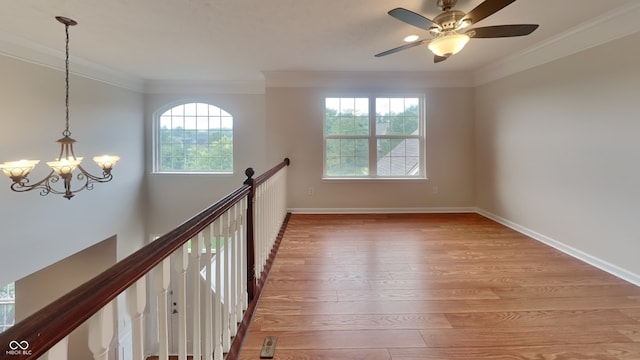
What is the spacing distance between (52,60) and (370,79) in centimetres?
405

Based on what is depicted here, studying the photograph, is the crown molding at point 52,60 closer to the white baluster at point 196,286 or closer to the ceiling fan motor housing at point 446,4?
the white baluster at point 196,286

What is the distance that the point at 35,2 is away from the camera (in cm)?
232

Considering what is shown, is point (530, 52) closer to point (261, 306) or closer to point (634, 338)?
point (634, 338)

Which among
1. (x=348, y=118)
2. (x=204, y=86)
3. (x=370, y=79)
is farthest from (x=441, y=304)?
(x=204, y=86)

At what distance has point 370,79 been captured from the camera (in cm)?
463

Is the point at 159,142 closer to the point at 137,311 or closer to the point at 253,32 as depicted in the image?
the point at 253,32

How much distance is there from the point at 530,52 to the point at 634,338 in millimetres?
3089

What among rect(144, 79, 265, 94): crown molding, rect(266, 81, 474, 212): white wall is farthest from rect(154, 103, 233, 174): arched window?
rect(266, 81, 474, 212): white wall

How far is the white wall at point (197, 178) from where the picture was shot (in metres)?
5.18

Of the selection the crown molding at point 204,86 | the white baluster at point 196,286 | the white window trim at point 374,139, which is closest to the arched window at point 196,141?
the crown molding at point 204,86

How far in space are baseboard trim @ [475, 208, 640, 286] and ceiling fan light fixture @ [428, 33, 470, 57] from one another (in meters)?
2.32

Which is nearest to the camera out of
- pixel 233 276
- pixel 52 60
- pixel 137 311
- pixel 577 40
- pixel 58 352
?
pixel 58 352

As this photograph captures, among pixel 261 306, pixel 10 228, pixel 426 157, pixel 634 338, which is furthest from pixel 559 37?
pixel 10 228

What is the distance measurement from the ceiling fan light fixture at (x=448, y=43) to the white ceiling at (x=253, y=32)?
1.10ft
